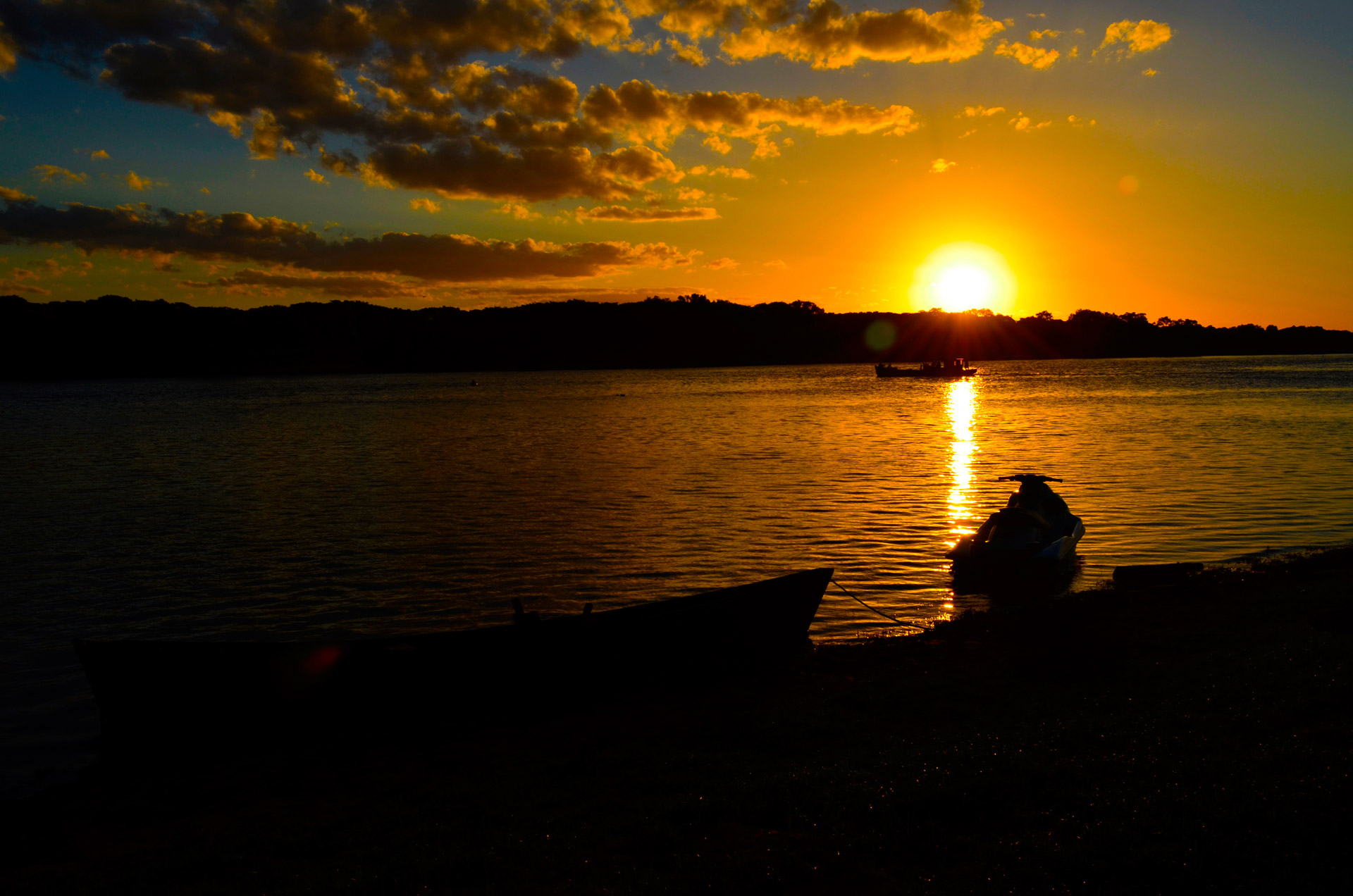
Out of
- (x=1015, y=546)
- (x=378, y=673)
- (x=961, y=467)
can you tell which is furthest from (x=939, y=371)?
(x=378, y=673)

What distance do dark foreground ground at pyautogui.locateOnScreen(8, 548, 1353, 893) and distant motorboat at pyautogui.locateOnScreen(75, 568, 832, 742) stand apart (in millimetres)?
727

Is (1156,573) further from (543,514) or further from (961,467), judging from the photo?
(961,467)

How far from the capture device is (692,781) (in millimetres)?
8656

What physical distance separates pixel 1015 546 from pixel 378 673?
13.0 meters

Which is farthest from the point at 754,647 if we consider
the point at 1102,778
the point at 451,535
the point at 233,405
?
the point at 233,405

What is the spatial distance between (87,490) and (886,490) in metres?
31.5

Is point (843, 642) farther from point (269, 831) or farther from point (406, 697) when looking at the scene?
point (269, 831)

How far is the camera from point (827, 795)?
310 inches

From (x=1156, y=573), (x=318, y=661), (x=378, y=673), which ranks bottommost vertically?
(x=1156, y=573)

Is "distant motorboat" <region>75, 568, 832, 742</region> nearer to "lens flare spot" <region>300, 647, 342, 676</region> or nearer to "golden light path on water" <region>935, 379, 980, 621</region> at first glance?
"lens flare spot" <region>300, 647, 342, 676</region>

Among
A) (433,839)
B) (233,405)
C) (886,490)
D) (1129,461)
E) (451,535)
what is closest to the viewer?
(433,839)

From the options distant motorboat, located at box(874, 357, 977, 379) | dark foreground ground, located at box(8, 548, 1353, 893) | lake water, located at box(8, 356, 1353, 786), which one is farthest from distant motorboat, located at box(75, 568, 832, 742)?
distant motorboat, located at box(874, 357, 977, 379)

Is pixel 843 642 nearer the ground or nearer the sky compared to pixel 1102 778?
nearer the ground

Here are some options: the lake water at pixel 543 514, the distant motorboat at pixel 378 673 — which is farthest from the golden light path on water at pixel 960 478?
the distant motorboat at pixel 378 673
